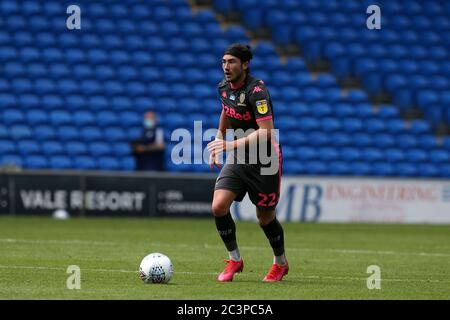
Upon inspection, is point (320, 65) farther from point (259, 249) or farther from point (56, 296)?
point (56, 296)

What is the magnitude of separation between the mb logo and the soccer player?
148 cm

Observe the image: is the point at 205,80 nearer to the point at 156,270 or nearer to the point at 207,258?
the point at 207,258

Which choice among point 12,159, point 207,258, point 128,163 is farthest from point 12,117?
point 207,258

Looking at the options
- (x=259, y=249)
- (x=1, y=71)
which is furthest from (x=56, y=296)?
(x=1, y=71)

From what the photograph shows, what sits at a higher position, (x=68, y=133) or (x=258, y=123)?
(x=258, y=123)

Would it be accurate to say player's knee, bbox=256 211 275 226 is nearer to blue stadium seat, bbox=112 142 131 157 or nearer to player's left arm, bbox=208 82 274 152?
player's left arm, bbox=208 82 274 152

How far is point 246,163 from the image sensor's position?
10430 millimetres

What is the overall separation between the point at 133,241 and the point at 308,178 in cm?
736

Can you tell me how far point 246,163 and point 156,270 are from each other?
1.53 meters

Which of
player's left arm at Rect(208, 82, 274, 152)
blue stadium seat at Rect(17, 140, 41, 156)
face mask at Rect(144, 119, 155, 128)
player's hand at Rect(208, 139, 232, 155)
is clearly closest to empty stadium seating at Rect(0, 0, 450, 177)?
blue stadium seat at Rect(17, 140, 41, 156)

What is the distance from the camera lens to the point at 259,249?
14.9 metres

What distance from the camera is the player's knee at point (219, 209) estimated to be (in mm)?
10320

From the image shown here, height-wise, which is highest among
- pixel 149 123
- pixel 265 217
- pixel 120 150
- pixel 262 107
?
pixel 262 107
